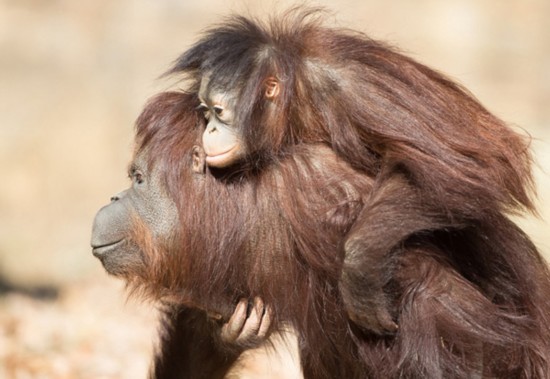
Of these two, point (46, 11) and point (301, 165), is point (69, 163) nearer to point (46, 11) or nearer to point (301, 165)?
point (46, 11)

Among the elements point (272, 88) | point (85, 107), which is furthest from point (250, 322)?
point (85, 107)

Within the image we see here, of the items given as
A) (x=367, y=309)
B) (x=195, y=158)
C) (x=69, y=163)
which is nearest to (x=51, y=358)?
(x=69, y=163)

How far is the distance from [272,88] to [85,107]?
220 inches

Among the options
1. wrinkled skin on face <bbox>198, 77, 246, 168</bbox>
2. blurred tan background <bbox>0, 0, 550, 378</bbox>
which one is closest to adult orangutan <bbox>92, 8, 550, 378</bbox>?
wrinkled skin on face <bbox>198, 77, 246, 168</bbox>

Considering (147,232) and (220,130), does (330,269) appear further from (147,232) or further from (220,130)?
(147,232)

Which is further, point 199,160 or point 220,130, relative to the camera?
point 199,160

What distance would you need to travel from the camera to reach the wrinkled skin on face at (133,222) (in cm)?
471

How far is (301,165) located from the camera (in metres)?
4.50

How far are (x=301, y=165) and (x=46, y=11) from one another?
5.88 metres

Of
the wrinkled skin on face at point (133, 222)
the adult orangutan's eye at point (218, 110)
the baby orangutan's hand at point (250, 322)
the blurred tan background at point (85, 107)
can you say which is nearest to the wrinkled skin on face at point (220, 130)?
the adult orangutan's eye at point (218, 110)

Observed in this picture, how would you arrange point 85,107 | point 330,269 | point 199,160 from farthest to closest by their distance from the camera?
1. point 85,107
2. point 199,160
3. point 330,269

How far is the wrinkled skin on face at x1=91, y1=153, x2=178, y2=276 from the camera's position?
4.71 meters

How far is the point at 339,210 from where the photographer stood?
444 centimetres

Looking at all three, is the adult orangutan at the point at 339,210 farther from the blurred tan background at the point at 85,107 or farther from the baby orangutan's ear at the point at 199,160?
the blurred tan background at the point at 85,107
